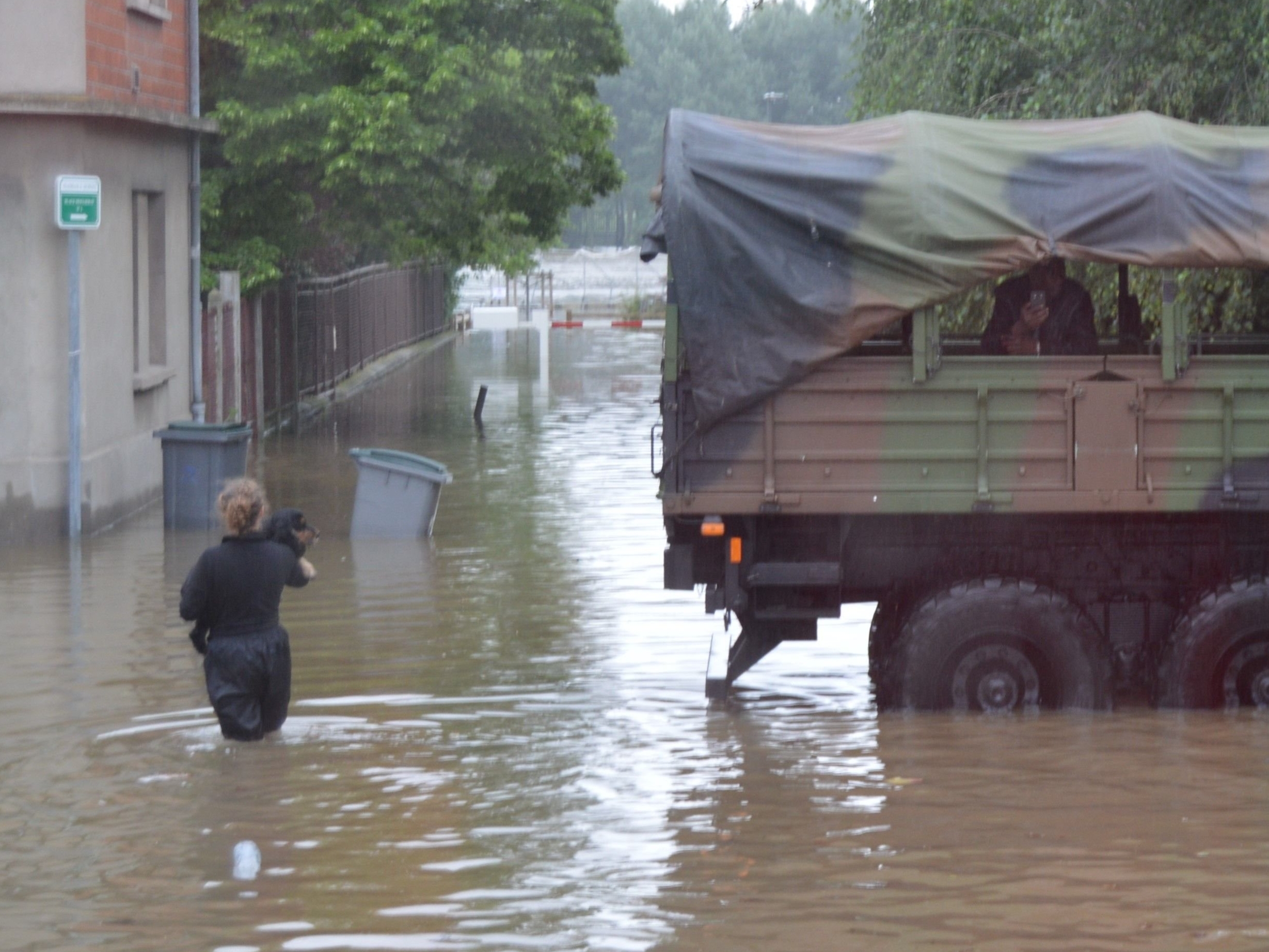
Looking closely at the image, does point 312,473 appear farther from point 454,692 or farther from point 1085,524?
point 1085,524

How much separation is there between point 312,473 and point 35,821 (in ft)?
42.2

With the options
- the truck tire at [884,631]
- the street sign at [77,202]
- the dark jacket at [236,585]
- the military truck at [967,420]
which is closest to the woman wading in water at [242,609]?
the dark jacket at [236,585]

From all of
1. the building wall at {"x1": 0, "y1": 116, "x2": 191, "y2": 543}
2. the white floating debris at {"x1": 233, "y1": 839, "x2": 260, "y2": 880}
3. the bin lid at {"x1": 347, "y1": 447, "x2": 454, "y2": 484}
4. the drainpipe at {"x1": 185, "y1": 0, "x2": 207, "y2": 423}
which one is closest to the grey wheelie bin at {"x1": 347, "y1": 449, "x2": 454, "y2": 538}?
the bin lid at {"x1": 347, "y1": 447, "x2": 454, "y2": 484}

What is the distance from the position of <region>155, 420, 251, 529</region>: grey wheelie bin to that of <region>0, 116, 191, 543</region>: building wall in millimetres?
592

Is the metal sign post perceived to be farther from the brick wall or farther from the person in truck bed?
the person in truck bed

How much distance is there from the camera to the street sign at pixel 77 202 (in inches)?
603

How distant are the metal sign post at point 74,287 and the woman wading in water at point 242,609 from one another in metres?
6.95

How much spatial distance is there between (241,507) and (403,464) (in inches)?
278

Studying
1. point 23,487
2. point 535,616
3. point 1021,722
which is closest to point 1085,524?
point 1021,722

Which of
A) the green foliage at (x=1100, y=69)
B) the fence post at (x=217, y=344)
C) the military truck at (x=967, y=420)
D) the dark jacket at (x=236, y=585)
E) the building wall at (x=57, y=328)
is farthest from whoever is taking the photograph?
the fence post at (x=217, y=344)

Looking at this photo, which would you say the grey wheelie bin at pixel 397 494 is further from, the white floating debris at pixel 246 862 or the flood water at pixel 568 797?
the white floating debris at pixel 246 862

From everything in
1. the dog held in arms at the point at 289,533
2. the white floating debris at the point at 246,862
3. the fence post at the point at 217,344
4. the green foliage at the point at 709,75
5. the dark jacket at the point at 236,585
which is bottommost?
the white floating debris at the point at 246,862

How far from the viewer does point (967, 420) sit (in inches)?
370

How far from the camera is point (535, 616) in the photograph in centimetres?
1268
